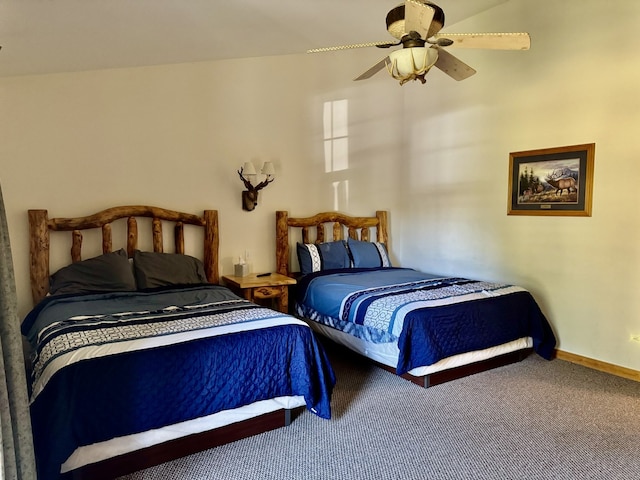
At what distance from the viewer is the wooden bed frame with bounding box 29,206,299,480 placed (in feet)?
7.07

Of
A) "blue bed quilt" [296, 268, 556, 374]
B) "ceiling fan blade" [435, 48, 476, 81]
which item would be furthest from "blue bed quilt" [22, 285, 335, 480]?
"ceiling fan blade" [435, 48, 476, 81]

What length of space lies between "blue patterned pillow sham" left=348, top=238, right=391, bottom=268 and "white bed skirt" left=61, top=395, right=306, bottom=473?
86.8 inches

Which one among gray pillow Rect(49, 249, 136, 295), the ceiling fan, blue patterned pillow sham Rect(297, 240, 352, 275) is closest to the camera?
the ceiling fan

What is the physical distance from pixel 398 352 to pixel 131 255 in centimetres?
230

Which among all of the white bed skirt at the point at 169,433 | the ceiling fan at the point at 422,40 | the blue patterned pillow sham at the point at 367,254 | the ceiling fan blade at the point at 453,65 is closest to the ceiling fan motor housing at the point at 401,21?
the ceiling fan at the point at 422,40

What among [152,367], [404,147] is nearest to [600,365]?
[404,147]

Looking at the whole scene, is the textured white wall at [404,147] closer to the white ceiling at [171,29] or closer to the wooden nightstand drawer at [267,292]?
the white ceiling at [171,29]

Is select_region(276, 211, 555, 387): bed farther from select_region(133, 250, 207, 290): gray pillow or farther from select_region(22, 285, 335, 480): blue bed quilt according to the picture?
select_region(133, 250, 207, 290): gray pillow

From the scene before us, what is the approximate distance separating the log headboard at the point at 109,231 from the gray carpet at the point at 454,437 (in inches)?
69.6

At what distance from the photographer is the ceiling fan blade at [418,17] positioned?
6.97 ft

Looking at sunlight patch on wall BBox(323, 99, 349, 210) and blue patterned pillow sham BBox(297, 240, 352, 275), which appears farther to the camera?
sunlight patch on wall BBox(323, 99, 349, 210)

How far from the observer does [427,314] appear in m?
3.06

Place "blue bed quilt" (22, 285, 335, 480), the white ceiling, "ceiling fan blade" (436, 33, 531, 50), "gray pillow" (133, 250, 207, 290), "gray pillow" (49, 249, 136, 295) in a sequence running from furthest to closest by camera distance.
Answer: "gray pillow" (133, 250, 207, 290), "gray pillow" (49, 249, 136, 295), the white ceiling, "ceiling fan blade" (436, 33, 531, 50), "blue bed quilt" (22, 285, 335, 480)

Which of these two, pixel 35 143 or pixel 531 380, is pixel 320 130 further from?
pixel 531 380
